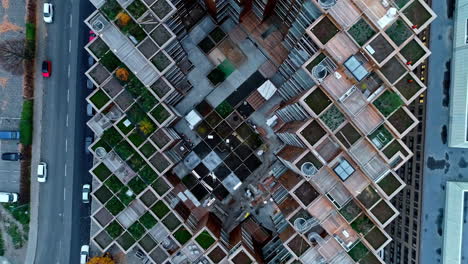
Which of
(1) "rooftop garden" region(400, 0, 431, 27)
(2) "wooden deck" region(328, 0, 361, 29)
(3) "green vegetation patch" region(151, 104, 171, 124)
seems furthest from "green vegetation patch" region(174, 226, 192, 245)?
(1) "rooftop garden" region(400, 0, 431, 27)

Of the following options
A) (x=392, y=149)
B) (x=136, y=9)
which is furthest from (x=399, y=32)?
(x=136, y=9)

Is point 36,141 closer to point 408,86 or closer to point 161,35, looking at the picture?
point 161,35

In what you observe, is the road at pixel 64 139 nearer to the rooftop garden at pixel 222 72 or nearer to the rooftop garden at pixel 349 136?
the rooftop garden at pixel 222 72

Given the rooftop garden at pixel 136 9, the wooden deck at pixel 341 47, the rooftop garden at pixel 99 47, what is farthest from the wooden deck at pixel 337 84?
the rooftop garden at pixel 99 47

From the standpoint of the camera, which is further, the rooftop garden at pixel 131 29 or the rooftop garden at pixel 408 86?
the rooftop garden at pixel 131 29

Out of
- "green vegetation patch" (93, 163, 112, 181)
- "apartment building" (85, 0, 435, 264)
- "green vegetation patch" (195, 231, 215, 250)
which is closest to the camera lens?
"apartment building" (85, 0, 435, 264)

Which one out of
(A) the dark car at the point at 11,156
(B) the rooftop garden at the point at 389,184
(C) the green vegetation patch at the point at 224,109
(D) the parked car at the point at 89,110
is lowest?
(B) the rooftop garden at the point at 389,184

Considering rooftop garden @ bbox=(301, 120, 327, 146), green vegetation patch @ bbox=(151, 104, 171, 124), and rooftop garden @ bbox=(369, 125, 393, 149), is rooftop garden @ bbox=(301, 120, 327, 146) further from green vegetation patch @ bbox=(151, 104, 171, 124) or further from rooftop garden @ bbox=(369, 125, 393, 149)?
green vegetation patch @ bbox=(151, 104, 171, 124)
